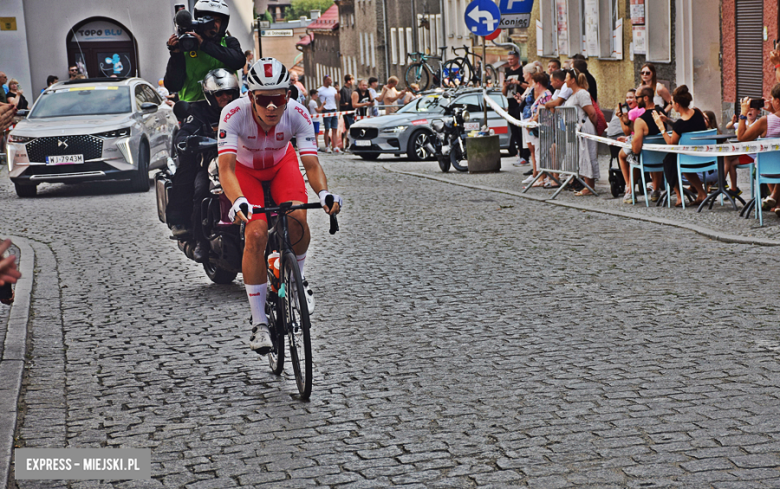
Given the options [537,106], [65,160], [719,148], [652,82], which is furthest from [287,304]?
[65,160]

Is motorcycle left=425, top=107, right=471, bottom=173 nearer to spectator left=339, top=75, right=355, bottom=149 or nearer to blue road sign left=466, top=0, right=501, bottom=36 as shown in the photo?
blue road sign left=466, top=0, right=501, bottom=36

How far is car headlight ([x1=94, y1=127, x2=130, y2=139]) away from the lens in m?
19.5

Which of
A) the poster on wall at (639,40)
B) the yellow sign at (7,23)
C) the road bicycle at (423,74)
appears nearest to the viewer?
the poster on wall at (639,40)

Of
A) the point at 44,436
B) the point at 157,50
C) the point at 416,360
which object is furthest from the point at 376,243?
the point at 157,50

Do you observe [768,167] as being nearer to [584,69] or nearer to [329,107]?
[584,69]

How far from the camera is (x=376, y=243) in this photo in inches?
482

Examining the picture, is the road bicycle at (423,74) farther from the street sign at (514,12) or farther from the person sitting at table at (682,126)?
the person sitting at table at (682,126)

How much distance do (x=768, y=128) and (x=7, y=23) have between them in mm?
28998

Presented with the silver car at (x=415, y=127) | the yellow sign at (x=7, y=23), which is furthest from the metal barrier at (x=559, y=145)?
the yellow sign at (x=7, y=23)

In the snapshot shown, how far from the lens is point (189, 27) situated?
988 cm

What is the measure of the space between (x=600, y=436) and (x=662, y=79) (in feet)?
69.2

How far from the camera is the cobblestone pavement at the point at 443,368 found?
16.5 feet

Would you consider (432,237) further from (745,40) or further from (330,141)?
(330,141)

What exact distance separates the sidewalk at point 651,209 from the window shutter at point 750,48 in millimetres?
3004
